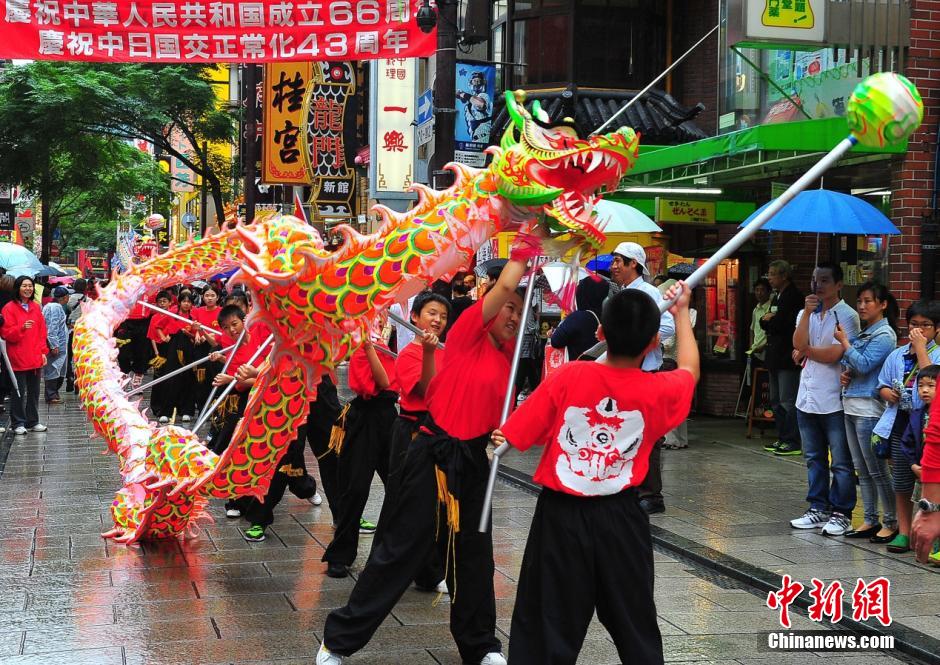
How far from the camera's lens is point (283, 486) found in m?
8.45

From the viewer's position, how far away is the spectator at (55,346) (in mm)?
17219

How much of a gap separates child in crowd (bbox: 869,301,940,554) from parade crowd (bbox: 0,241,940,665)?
0.04 ft

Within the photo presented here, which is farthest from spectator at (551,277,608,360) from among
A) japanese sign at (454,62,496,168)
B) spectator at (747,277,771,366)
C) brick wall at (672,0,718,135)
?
brick wall at (672,0,718,135)

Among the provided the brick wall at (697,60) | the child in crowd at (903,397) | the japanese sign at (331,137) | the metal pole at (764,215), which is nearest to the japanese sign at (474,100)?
the brick wall at (697,60)

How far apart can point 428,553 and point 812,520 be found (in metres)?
4.06

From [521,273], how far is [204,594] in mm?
2994

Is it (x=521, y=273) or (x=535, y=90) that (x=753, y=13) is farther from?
Result: (x=535, y=90)

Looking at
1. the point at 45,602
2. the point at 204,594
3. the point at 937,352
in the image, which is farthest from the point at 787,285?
the point at 45,602

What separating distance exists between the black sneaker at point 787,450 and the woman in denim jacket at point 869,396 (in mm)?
3699

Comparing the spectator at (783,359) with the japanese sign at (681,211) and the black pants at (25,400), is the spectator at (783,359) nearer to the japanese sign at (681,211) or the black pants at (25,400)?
the japanese sign at (681,211)

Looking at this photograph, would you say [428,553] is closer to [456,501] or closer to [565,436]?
[456,501]

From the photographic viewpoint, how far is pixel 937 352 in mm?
7074

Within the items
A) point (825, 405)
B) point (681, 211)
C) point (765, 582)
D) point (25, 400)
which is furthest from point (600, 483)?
point (25, 400)

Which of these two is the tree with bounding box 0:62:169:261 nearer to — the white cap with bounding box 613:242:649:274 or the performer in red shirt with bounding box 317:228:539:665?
the white cap with bounding box 613:242:649:274
